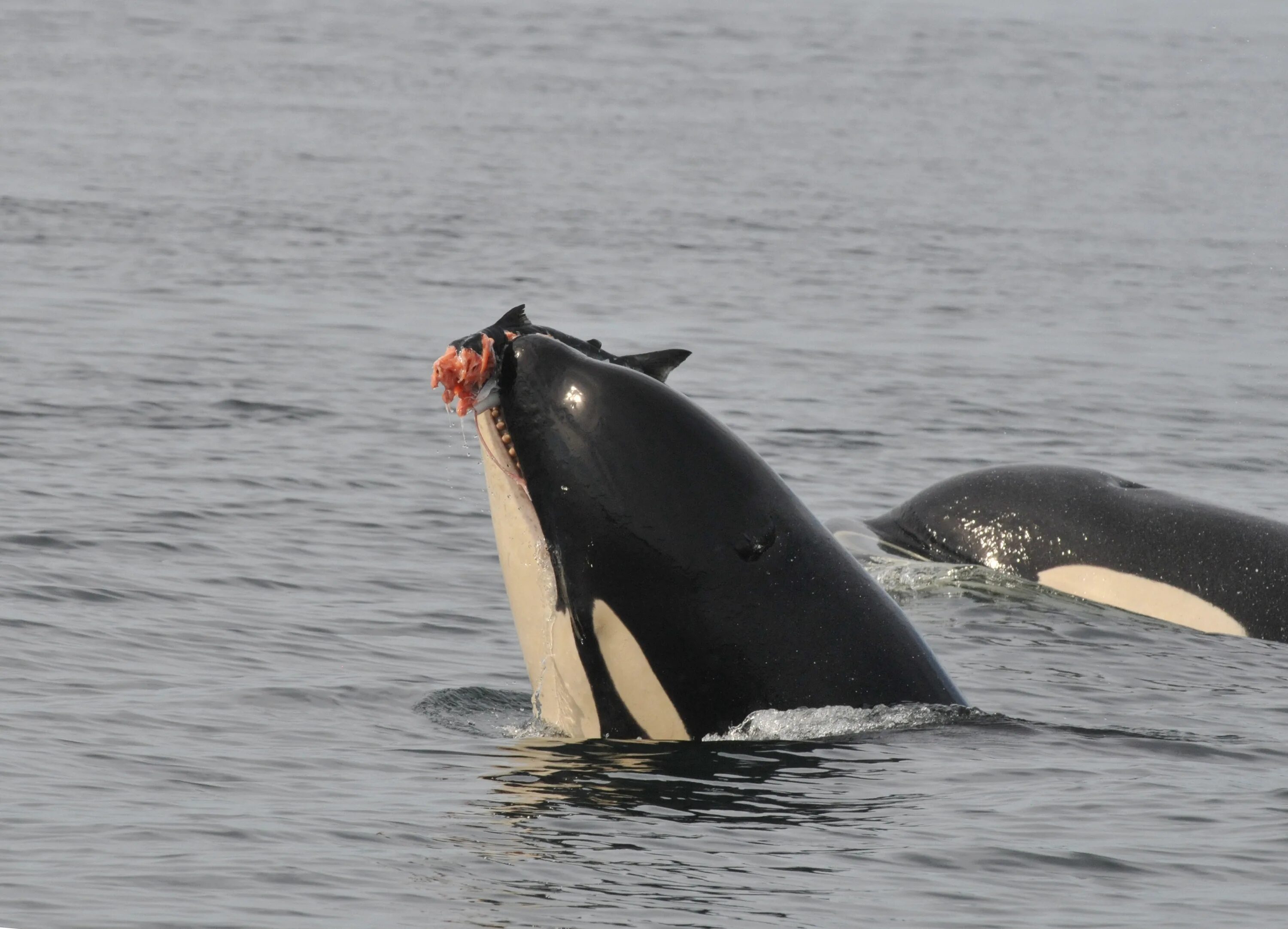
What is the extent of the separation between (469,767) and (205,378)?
14.3 meters

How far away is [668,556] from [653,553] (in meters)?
0.06

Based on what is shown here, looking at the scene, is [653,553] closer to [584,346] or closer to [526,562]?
[526,562]

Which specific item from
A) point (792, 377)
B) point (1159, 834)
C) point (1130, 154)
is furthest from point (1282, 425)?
point (1130, 154)

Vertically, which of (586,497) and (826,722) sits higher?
(586,497)

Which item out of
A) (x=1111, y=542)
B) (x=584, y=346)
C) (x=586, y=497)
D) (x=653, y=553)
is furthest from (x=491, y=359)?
(x=1111, y=542)

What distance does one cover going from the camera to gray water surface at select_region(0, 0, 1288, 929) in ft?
29.1

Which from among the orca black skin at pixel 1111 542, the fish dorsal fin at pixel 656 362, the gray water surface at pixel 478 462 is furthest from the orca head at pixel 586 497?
the orca black skin at pixel 1111 542

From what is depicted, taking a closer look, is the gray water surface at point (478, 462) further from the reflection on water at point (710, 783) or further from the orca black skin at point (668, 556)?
the orca black skin at point (668, 556)

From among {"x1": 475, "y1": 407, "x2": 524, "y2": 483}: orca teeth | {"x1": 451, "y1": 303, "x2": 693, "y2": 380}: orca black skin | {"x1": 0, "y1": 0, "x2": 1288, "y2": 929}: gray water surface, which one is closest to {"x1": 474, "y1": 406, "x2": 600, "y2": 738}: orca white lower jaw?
{"x1": 475, "y1": 407, "x2": 524, "y2": 483}: orca teeth

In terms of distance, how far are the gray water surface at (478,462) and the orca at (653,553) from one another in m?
0.39

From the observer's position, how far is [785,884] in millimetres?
8422

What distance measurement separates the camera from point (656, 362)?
370 inches

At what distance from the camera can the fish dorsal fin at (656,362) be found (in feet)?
30.6

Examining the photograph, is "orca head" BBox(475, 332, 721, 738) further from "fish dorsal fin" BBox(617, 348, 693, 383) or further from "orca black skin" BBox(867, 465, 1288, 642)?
"orca black skin" BBox(867, 465, 1288, 642)
